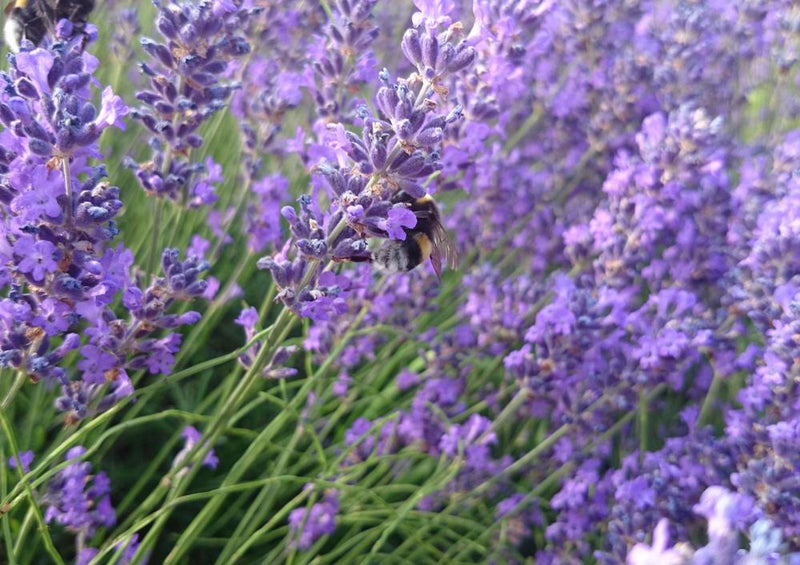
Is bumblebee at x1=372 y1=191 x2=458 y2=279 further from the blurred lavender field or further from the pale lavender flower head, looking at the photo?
the pale lavender flower head

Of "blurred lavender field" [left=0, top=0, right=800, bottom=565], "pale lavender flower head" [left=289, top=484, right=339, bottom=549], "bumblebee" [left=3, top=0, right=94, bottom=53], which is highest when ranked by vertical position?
"bumblebee" [left=3, top=0, right=94, bottom=53]

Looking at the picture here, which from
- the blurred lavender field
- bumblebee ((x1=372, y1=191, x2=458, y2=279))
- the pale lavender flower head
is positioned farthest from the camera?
the pale lavender flower head

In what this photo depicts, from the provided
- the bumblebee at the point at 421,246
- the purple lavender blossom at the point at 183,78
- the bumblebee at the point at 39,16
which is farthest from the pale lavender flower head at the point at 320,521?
the bumblebee at the point at 39,16

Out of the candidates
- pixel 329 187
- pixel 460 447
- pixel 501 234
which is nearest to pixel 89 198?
pixel 329 187

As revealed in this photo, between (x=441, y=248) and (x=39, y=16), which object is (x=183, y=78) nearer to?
(x=39, y=16)

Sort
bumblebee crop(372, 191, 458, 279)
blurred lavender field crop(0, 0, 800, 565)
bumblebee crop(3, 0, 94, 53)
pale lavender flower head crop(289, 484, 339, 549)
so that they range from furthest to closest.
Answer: pale lavender flower head crop(289, 484, 339, 549) → bumblebee crop(372, 191, 458, 279) → bumblebee crop(3, 0, 94, 53) → blurred lavender field crop(0, 0, 800, 565)

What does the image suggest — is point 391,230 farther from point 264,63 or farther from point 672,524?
point 264,63

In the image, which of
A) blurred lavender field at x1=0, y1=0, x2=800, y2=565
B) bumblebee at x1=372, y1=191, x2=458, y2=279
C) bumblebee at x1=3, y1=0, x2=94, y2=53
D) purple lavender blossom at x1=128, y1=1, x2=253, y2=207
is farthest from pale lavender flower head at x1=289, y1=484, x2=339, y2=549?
bumblebee at x1=3, y1=0, x2=94, y2=53

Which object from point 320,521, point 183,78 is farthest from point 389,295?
point 183,78
